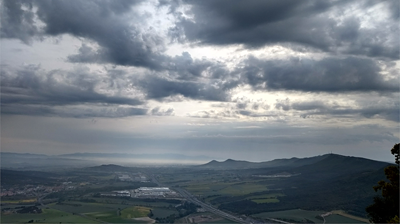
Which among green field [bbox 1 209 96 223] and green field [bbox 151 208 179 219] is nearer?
green field [bbox 1 209 96 223]

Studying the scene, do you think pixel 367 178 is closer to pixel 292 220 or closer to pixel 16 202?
pixel 292 220

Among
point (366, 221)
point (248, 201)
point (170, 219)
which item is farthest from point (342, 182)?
point (170, 219)

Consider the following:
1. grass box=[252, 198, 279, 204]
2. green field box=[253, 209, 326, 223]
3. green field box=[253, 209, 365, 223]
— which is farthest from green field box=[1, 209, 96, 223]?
grass box=[252, 198, 279, 204]

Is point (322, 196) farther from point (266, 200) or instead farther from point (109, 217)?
point (109, 217)

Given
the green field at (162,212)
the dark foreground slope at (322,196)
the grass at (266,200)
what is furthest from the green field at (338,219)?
the green field at (162,212)

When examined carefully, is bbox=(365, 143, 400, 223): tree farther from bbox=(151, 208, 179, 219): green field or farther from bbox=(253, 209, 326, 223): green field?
bbox=(151, 208, 179, 219): green field

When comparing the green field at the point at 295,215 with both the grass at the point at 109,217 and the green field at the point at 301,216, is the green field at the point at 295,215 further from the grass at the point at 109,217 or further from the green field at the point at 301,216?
the grass at the point at 109,217
